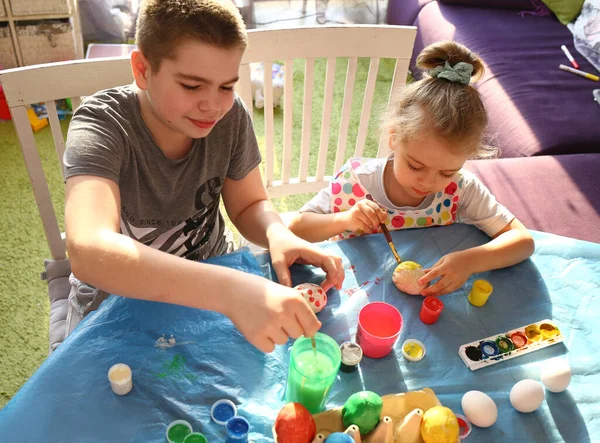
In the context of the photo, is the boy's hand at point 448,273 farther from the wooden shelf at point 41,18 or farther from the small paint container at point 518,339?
the wooden shelf at point 41,18

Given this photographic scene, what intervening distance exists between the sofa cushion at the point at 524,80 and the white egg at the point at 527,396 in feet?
3.89

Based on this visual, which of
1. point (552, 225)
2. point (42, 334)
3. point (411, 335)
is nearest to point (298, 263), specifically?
point (411, 335)

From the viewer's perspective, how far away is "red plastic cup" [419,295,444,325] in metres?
0.96

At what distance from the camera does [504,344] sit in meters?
0.95

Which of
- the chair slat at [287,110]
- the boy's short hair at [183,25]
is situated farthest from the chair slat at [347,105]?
the boy's short hair at [183,25]

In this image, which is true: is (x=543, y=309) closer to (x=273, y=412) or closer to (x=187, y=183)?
(x=273, y=412)

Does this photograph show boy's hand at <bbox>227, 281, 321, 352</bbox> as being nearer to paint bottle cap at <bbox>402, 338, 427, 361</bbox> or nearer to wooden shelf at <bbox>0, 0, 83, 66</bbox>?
paint bottle cap at <bbox>402, 338, 427, 361</bbox>

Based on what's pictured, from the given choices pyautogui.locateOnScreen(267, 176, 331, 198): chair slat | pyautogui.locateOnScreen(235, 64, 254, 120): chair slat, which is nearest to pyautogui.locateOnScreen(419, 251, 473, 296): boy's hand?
pyautogui.locateOnScreen(235, 64, 254, 120): chair slat

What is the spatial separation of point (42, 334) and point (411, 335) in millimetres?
1239

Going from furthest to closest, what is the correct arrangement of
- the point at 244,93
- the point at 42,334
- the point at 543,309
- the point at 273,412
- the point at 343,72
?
the point at 343,72 → the point at 42,334 → the point at 244,93 → the point at 543,309 → the point at 273,412

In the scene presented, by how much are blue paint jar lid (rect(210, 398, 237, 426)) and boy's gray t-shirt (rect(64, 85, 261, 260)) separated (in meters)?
0.41

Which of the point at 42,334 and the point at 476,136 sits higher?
the point at 476,136

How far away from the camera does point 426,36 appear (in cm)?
254

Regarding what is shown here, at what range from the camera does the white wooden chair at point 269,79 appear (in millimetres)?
1074
